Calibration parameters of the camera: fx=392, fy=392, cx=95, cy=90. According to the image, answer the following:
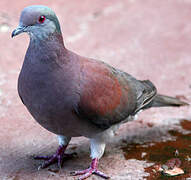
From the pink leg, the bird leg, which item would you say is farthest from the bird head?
the pink leg

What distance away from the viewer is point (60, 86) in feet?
12.4

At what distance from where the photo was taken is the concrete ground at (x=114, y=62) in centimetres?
453

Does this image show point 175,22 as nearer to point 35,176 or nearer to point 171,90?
point 171,90

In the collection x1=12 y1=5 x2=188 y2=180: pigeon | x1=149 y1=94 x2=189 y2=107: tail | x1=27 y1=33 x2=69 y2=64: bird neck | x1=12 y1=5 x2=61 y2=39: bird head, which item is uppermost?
x1=12 y1=5 x2=61 y2=39: bird head

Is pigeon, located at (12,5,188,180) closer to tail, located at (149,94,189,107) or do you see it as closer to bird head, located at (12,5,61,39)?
bird head, located at (12,5,61,39)

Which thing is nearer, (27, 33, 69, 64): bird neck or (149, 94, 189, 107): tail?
(27, 33, 69, 64): bird neck

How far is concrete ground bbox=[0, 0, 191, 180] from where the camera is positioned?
453 centimetres

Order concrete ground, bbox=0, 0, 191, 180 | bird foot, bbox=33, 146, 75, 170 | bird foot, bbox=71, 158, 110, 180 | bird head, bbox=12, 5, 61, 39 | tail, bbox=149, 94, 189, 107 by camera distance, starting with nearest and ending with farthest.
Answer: bird head, bbox=12, 5, 61, 39 < bird foot, bbox=71, 158, 110, 180 < bird foot, bbox=33, 146, 75, 170 < concrete ground, bbox=0, 0, 191, 180 < tail, bbox=149, 94, 189, 107

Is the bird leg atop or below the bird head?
below

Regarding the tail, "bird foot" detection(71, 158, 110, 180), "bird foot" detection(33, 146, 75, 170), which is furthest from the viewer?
the tail

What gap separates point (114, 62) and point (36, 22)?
143 inches

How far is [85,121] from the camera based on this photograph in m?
3.98

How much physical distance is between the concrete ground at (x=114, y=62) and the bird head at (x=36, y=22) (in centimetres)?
154

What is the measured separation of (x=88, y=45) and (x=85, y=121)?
399cm
